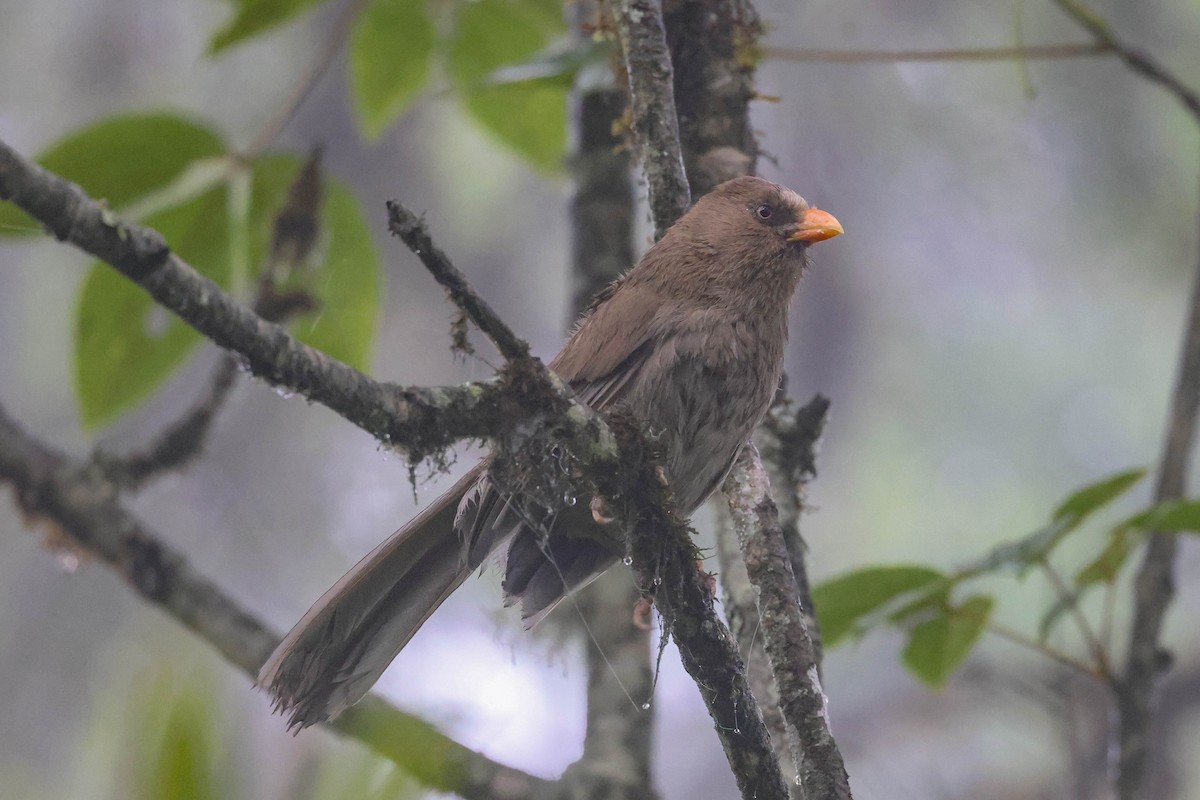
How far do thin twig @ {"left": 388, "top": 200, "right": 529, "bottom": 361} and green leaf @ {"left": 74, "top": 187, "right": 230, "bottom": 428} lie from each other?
167 cm

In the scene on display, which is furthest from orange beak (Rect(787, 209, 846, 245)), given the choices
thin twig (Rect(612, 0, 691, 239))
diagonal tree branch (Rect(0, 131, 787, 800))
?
diagonal tree branch (Rect(0, 131, 787, 800))

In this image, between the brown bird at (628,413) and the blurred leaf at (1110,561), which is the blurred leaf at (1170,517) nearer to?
the blurred leaf at (1110,561)

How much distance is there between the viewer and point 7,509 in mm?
9523

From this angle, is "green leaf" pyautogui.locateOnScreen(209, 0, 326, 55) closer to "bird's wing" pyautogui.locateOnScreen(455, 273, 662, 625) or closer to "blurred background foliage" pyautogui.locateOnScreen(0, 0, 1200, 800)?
"bird's wing" pyautogui.locateOnScreen(455, 273, 662, 625)

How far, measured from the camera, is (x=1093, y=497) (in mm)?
2605

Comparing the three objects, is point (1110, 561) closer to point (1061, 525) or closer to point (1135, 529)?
point (1135, 529)

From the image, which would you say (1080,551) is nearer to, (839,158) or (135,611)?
(839,158)

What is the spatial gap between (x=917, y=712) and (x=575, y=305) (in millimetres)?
5272

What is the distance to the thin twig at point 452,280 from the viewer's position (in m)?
1.50

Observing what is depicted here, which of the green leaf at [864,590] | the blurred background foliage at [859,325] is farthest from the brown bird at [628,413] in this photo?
the blurred background foliage at [859,325]

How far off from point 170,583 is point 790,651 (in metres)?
1.78

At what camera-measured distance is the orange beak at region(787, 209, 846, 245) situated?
2.94 m

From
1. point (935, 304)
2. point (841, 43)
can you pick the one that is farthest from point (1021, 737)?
point (841, 43)

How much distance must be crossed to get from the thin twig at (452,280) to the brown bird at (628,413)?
404 mm
